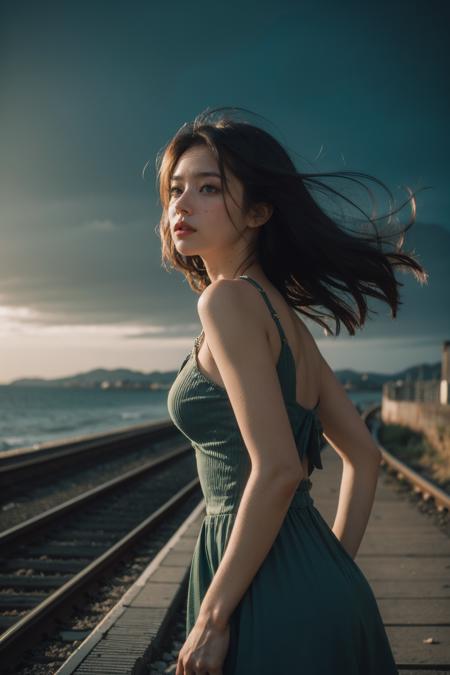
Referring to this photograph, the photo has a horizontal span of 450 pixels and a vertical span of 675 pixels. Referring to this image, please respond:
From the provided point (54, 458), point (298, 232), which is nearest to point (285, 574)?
point (298, 232)

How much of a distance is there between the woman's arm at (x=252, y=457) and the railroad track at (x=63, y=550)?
12.4ft

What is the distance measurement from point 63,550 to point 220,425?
→ 6.89m

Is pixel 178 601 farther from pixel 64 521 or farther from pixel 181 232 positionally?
pixel 64 521

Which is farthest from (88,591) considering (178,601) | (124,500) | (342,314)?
(124,500)

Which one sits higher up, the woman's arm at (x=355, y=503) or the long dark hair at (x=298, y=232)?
the long dark hair at (x=298, y=232)

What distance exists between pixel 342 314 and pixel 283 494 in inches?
30.8

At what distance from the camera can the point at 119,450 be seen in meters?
21.8

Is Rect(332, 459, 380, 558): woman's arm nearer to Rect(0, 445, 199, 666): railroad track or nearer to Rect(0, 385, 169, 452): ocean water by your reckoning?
Rect(0, 445, 199, 666): railroad track

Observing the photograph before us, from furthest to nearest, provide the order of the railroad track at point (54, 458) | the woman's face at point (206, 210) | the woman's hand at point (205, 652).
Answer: the railroad track at point (54, 458) < the woman's face at point (206, 210) < the woman's hand at point (205, 652)

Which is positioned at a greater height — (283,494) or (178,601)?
(283,494)

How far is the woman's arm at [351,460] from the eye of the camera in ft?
6.15

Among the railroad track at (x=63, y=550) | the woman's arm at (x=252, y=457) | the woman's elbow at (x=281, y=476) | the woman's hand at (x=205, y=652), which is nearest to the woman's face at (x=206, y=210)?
the woman's arm at (x=252, y=457)

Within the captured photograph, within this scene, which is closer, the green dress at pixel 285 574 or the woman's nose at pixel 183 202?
the green dress at pixel 285 574

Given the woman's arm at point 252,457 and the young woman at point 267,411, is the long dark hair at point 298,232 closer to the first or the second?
the young woman at point 267,411
